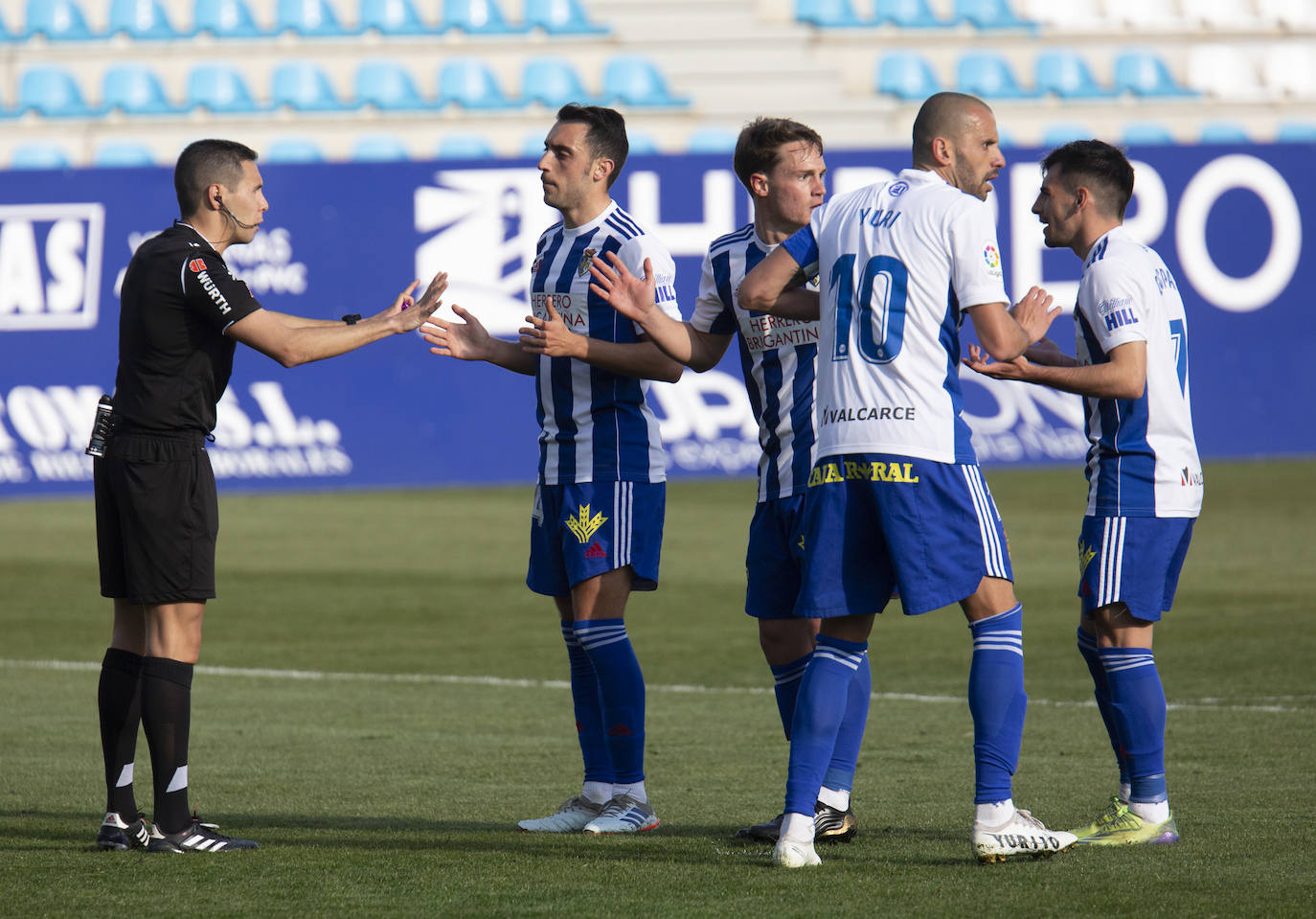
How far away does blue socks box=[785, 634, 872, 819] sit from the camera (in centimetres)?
434

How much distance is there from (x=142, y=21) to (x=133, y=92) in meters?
1.56

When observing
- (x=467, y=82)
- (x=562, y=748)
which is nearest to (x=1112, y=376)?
(x=562, y=748)

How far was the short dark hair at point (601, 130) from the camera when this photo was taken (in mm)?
5320

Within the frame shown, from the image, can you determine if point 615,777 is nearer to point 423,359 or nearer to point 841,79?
point 423,359

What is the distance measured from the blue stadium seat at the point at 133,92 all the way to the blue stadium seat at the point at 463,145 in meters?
3.71

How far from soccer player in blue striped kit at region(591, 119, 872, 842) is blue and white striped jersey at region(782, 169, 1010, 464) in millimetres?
546

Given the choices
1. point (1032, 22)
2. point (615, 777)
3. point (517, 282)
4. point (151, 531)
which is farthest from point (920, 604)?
point (1032, 22)

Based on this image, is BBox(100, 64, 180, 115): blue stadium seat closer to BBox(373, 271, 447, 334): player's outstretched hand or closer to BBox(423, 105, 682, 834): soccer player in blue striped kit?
BBox(423, 105, 682, 834): soccer player in blue striped kit

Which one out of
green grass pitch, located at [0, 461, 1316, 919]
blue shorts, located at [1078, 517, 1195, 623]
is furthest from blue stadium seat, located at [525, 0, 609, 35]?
blue shorts, located at [1078, 517, 1195, 623]

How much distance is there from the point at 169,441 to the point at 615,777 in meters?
1.74

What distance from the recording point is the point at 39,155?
21.5 meters

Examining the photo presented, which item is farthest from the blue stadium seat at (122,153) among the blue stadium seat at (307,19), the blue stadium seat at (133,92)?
the blue stadium seat at (307,19)

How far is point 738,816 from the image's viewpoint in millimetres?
5336

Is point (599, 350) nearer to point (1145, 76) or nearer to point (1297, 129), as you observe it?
point (1297, 129)
